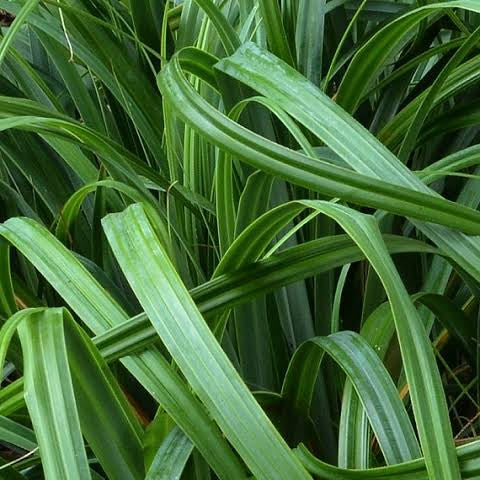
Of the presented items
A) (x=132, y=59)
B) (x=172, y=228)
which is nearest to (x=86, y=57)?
(x=132, y=59)

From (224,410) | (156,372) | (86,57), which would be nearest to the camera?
(224,410)

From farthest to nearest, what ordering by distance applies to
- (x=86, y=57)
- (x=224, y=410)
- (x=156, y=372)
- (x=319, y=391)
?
(x=86, y=57) < (x=319, y=391) < (x=156, y=372) < (x=224, y=410)

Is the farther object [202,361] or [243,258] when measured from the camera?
[243,258]

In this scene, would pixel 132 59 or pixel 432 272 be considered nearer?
pixel 432 272

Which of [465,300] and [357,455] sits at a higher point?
[465,300]

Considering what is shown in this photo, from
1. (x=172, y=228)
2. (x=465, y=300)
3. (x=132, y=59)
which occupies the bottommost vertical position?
(x=465, y=300)

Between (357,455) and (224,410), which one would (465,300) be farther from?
(224,410)

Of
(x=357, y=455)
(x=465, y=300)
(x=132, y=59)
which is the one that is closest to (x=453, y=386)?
(x=465, y=300)
